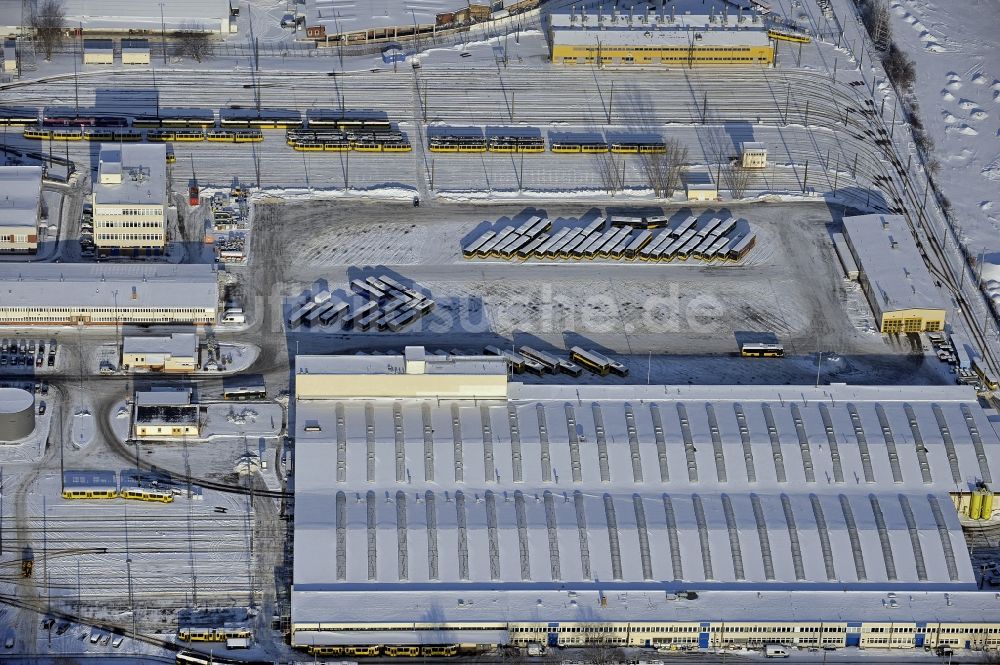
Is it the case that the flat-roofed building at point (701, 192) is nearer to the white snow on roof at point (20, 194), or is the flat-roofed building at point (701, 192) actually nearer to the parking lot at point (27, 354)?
the white snow on roof at point (20, 194)

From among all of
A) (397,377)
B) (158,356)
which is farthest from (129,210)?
(397,377)

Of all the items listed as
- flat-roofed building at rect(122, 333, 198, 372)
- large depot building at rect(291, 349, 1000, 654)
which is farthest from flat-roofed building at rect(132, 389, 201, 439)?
large depot building at rect(291, 349, 1000, 654)

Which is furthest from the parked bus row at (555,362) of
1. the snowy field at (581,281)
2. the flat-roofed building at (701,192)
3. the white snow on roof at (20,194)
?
the white snow on roof at (20,194)

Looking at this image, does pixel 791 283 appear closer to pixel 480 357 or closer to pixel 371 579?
pixel 480 357

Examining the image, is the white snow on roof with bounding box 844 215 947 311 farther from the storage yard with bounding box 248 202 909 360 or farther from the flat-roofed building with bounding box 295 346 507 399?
the flat-roofed building with bounding box 295 346 507 399

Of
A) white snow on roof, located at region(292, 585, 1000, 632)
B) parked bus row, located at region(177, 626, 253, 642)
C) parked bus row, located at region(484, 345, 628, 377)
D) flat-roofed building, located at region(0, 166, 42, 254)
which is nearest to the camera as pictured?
parked bus row, located at region(177, 626, 253, 642)

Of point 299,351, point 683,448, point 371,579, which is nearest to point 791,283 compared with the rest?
point 683,448

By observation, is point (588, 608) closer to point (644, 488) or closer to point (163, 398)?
point (644, 488)
